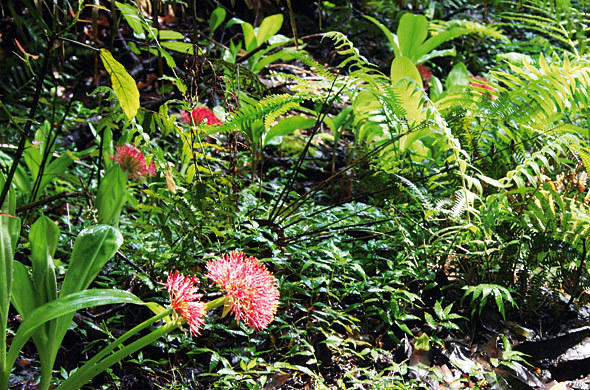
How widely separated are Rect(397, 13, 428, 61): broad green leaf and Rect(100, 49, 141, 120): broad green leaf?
2487 mm

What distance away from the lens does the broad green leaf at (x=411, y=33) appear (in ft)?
10.2

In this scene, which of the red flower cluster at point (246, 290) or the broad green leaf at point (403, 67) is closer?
the red flower cluster at point (246, 290)

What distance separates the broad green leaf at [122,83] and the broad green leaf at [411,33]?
Result: 8.16 ft

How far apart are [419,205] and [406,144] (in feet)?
1.45

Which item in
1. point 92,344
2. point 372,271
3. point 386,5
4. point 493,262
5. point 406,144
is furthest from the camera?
point 386,5

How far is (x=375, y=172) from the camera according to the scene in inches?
77.0

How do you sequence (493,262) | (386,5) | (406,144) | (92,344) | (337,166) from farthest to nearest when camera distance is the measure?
1. (386,5)
2. (337,166)
3. (406,144)
4. (493,262)
5. (92,344)

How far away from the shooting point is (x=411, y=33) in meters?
3.15

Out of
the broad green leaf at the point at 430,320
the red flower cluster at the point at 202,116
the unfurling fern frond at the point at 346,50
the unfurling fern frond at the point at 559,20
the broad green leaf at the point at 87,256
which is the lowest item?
the broad green leaf at the point at 430,320

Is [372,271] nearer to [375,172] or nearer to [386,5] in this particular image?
[375,172]

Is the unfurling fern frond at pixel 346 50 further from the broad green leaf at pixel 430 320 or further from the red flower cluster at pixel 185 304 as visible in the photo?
the red flower cluster at pixel 185 304

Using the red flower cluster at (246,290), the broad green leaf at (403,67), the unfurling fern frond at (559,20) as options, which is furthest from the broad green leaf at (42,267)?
the broad green leaf at (403,67)

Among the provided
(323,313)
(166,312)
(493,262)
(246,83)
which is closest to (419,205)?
(493,262)

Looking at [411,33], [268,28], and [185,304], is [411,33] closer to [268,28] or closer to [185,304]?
[268,28]
